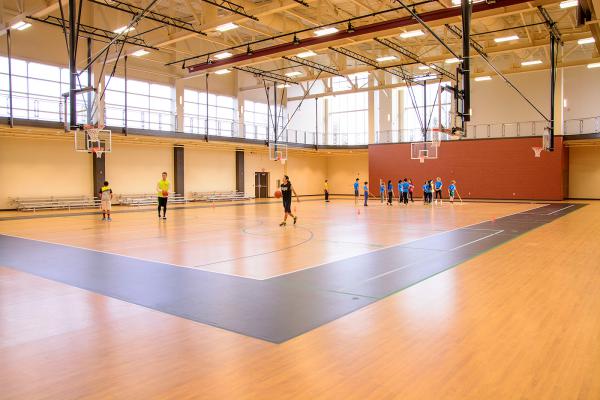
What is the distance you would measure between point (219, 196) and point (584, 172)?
2581 centimetres

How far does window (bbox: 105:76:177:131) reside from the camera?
91.5 feet

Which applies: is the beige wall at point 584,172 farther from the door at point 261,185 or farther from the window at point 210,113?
the window at point 210,113

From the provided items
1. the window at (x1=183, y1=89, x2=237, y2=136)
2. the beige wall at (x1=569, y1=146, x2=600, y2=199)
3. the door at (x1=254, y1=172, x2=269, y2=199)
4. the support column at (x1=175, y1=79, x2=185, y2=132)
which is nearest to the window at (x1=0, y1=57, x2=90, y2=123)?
the support column at (x1=175, y1=79, x2=185, y2=132)

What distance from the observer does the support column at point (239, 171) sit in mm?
36094

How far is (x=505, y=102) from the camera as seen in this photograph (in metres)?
34.3

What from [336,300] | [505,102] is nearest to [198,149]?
[505,102]

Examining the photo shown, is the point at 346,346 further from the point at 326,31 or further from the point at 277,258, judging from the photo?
the point at 326,31

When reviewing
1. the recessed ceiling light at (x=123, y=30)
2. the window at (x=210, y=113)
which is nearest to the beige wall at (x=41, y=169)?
the window at (x=210, y=113)

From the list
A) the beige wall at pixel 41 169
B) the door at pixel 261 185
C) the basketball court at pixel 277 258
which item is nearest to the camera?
the basketball court at pixel 277 258

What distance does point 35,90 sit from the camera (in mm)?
24938

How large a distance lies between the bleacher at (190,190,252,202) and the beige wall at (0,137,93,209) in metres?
7.45

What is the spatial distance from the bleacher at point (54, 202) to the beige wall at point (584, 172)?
104 ft

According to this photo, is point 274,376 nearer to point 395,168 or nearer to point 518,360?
point 518,360

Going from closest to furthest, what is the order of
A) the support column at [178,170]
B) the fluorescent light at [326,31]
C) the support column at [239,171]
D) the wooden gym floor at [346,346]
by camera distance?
the wooden gym floor at [346,346], the fluorescent light at [326,31], the support column at [178,170], the support column at [239,171]
